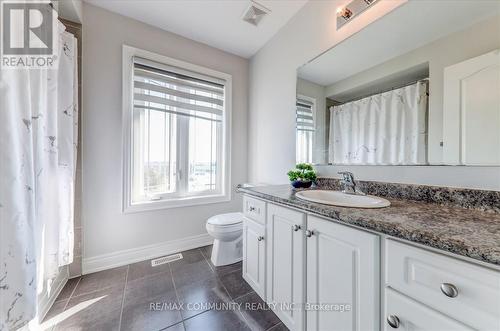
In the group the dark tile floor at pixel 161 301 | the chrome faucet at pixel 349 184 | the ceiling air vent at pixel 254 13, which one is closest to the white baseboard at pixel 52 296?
the dark tile floor at pixel 161 301

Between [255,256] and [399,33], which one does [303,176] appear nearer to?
[255,256]

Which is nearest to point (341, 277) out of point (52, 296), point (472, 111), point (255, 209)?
point (255, 209)

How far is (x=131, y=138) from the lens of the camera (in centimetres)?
186

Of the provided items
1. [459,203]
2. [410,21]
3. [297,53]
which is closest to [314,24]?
[297,53]

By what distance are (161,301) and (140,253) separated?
744 mm

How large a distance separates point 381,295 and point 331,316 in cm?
30

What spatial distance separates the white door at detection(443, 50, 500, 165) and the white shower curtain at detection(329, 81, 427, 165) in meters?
0.09

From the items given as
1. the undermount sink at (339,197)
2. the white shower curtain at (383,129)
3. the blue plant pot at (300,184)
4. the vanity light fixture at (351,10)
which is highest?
the vanity light fixture at (351,10)

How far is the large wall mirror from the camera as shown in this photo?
0.83m

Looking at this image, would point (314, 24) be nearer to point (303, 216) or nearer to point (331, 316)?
point (303, 216)

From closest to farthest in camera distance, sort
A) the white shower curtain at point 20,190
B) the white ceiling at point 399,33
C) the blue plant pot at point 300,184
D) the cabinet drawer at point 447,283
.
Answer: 1. the cabinet drawer at point 447,283
2. the white shower curtain at point 20,190
3. the white ceiling at point 399,33
4. the blue plant pot at point 300,184

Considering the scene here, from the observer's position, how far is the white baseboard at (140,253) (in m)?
1.71

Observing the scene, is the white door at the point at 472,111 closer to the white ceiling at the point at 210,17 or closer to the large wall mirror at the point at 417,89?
the large wall mirror at the point at 417,89

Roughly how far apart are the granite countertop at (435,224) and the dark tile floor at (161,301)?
0.90 meters
